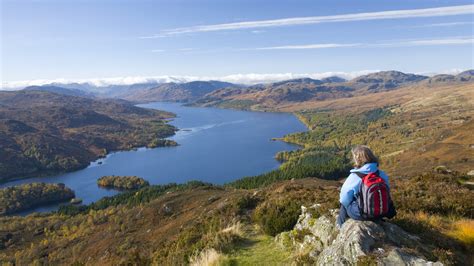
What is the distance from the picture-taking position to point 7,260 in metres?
89.8

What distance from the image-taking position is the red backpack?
11453mm

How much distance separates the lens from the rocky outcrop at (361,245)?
10.3 metres

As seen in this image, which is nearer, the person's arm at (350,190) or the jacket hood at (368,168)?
the jacket hood at (368,168)

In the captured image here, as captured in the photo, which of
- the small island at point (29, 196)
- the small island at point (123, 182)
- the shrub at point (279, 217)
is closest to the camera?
the shrub at point (279, 217)

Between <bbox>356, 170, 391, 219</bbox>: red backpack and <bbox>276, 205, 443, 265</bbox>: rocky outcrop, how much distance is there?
14.2 inches

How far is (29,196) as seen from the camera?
499 ft

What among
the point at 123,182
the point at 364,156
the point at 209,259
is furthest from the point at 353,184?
the point at 123,182

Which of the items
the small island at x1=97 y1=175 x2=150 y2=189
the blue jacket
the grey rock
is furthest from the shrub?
the small island at x1=97 y1=175 x2=150 y2=189

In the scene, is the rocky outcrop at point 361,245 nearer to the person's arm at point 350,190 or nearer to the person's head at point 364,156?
the person's arm at point 350,190

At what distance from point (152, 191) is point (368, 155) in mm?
128429

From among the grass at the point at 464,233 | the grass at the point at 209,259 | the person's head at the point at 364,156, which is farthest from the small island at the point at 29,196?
the person's head at the point at 364,156

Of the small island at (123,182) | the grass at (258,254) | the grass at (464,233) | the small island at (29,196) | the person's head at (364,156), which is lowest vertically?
the small island at (29,196)

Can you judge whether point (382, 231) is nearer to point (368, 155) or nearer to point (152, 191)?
point (368, 155)

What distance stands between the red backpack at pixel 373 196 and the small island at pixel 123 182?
15213cm
